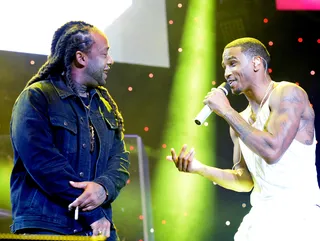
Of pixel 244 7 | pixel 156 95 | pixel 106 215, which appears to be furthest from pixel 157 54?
pixel 106 215

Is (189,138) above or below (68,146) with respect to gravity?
below

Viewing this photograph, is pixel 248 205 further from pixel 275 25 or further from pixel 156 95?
pixel 275 25

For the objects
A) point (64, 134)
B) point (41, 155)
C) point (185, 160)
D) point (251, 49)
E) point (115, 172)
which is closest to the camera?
point (41, 155)

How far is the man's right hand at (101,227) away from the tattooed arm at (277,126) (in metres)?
0.79

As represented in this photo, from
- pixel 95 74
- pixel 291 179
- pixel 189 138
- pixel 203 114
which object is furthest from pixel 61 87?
pixel 189 138

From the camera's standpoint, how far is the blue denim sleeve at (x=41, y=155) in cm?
175

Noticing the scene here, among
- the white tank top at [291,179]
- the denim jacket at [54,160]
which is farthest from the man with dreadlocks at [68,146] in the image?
the white tank top at [291,179]

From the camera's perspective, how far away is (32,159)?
1750 millimetres

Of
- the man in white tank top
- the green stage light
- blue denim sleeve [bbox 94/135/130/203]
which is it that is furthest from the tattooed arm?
the green stage light

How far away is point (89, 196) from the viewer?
1.79 meters

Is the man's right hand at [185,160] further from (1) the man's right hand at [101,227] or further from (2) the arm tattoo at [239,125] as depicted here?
(1) the man's right hand at [101,227]

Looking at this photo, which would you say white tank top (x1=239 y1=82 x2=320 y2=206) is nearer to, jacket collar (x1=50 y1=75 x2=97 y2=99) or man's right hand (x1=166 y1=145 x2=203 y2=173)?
man's right hand (x1=166 y1=145 x2=203 y2=173)

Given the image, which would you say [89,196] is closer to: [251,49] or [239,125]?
[239,125]

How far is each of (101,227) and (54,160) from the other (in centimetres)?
32
